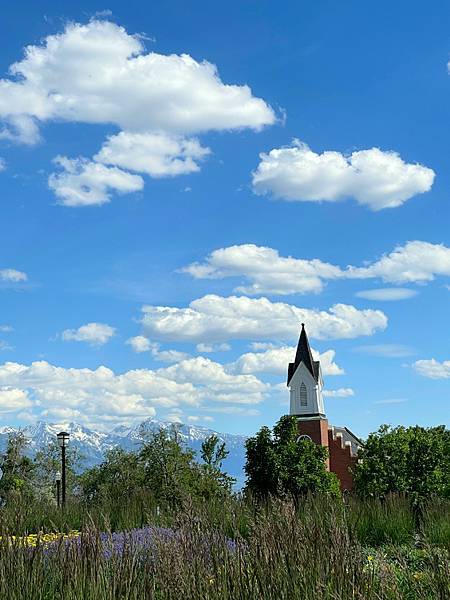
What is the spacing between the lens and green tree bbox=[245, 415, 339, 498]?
28.9 metres

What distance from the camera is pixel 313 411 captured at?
55500 mm

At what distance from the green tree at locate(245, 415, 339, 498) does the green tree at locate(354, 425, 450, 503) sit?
1.64 m

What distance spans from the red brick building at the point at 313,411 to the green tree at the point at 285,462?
22.6 meters

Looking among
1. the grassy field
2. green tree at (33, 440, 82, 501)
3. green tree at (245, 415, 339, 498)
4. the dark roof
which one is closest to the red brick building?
the dark roof

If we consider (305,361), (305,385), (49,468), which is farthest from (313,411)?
(49,468)

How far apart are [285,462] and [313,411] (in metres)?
26.6

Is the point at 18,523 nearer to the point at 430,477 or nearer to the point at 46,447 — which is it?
the point at 430,477

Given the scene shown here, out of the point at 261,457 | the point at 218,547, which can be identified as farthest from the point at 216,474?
the point at 218,547

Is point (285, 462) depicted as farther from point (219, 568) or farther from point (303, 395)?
point (303, 395)

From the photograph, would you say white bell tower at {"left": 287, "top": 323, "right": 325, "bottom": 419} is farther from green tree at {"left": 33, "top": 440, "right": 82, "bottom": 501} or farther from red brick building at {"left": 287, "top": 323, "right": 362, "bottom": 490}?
green tree at {"left": 33, "top": 440, "right": 82, "bottom": 501}

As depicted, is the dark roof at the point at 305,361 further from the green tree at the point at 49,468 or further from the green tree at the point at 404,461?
the green tree at the point at 404,461

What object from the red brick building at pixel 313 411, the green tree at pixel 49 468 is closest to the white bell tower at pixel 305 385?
the red brick building at pixel 313 411

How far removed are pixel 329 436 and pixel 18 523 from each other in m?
52.2

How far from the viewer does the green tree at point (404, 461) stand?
27.8 metres
